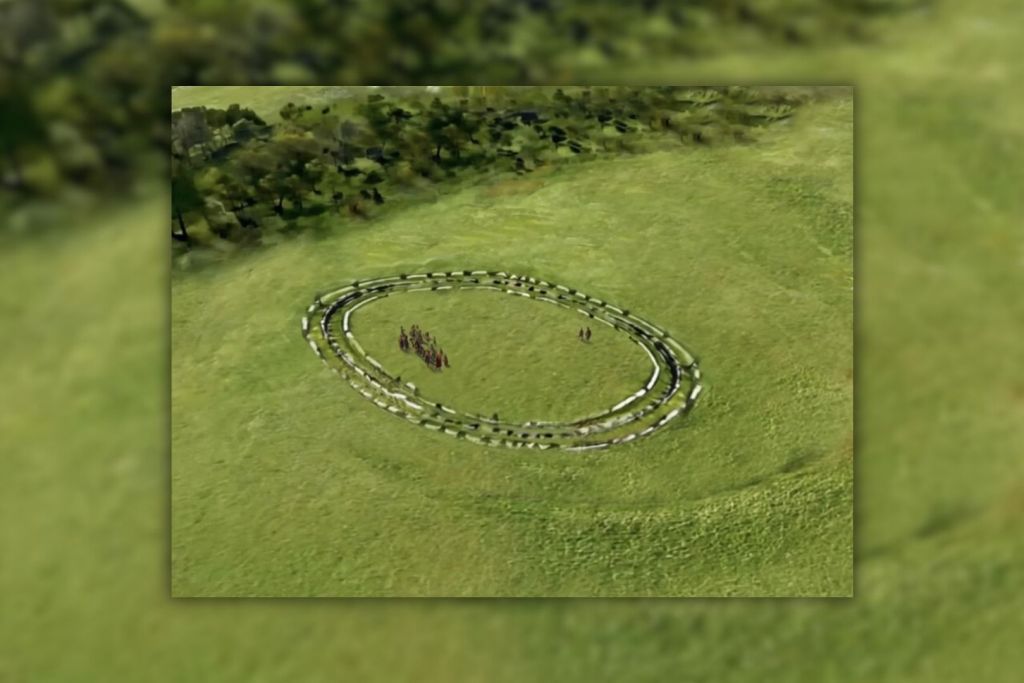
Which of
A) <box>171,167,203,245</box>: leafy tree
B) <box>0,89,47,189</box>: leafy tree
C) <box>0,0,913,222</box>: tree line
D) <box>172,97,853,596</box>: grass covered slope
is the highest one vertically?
<box>0,0,913,222</box>: tree line

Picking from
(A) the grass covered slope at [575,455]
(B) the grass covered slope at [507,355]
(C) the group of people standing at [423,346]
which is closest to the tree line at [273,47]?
(A) the grass covered slope at [575,455]

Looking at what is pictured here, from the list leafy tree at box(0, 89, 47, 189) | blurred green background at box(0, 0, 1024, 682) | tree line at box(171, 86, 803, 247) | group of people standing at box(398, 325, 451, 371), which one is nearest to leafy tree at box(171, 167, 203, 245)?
tree line at box(171, 86, 803, 247)

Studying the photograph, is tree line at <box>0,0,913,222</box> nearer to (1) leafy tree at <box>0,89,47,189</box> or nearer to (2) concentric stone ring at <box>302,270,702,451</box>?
(1) leafy tree at <box>0,89,47,189</box>

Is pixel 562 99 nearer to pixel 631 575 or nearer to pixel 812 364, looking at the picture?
pixel 812 364

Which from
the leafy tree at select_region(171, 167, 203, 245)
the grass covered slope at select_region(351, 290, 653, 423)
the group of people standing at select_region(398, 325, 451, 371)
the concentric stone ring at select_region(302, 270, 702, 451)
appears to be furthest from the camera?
the group of people standing at select_region(398, 325, 451, 371)

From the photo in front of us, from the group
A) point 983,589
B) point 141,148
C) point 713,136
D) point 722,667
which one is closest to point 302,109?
point 141,148

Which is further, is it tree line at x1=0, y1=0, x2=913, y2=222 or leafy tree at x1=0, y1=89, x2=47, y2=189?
tree line at x1=0, y1=0, x2=913, y2=222
